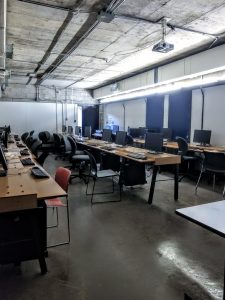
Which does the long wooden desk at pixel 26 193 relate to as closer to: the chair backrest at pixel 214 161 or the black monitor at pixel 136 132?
the chair backrest at pixel 214 161

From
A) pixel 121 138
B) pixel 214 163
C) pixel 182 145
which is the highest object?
pixel 121 138

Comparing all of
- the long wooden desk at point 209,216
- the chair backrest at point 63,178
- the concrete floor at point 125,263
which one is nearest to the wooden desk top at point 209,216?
the long wooden desk at point 209,216

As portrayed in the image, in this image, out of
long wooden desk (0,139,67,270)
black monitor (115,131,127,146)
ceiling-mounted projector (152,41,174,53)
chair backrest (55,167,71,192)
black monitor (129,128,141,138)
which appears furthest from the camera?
black monitor (129,128,141,138)

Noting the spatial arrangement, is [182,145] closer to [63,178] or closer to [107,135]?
[107,135]

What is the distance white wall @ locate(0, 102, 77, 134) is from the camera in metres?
10.3

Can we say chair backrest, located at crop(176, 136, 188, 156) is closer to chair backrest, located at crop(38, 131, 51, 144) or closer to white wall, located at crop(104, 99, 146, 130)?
white wall, located at crop(104, 99, 146, 130)

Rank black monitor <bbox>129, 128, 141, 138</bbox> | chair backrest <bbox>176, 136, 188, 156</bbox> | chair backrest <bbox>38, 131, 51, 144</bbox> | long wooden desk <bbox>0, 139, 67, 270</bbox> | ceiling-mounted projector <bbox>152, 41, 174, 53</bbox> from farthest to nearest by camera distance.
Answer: chair backrest <bbox>38, 131, 51, 144</bbox>
black monitor <bbox>129, 128, 141, 138</bbox>
chair backrest <bbox>176, 136, 188, 156</bbox>
ceiling-mounted projector <bbox>152, 41, 174, 53</bbox>
long wooden desk <bbox>0, 139, 67, 270</bbox>

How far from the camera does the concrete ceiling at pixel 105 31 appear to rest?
141 inches

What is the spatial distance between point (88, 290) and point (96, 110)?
35.7 feet

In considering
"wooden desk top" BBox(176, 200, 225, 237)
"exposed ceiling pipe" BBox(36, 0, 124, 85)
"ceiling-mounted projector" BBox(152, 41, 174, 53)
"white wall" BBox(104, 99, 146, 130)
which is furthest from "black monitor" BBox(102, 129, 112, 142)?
"wooden desk top" BBox(176, 200, 225, 237)

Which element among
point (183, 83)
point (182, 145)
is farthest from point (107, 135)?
point (183, 83)

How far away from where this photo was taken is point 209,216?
1569 mm

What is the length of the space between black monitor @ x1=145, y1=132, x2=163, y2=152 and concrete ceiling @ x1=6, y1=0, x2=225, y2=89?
1.84 m

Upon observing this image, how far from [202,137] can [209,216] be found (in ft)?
16.7
